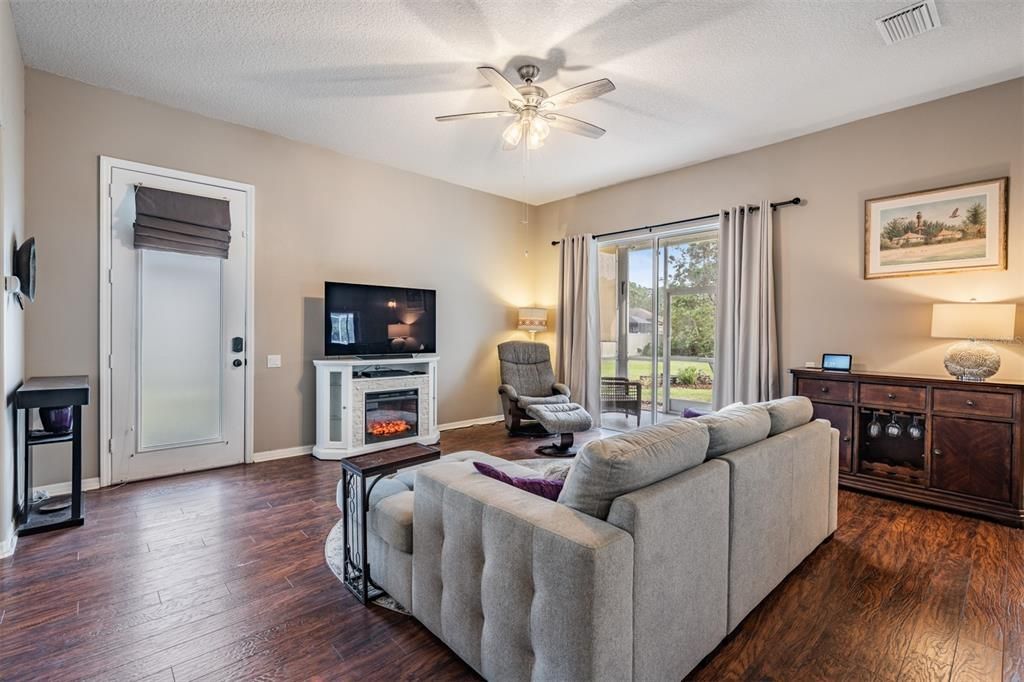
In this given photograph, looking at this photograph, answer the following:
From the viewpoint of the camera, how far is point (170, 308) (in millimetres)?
3852

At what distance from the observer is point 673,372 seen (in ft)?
17.6

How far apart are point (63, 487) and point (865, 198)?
649 centimetres

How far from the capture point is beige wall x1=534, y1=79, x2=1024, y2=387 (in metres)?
3.35

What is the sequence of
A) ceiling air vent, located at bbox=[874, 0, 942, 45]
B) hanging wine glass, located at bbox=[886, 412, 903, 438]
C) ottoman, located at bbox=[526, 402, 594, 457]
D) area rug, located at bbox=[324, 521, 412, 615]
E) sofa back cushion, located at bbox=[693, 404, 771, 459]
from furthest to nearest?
1. ottoman, located at bbox=[526, 402, 594, 457]
2. hanging wine glass, located at bbox=[886, 412, 903, 438]
3. ceiling air vent, located at bbox=[874, 0, 942, 45]
4. area rug, located at bbox=[324, 521, 412, 615]
5. sofa back cushion, located at bbox=[693, 404, 771, 459]

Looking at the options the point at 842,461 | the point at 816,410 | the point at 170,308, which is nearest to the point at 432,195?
the point at 170,308

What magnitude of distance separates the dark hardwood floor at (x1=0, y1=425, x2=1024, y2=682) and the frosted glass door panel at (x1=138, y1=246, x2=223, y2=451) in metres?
0.94

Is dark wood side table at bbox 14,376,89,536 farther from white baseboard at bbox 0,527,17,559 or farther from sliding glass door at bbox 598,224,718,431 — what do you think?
sliding glass door at bbox 598,224,718,431

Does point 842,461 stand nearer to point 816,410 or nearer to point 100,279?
point 816,410

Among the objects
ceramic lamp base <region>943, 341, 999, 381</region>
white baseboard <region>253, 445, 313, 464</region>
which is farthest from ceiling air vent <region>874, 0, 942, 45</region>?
white baseboard <region>253, 445, 313, 464</region>

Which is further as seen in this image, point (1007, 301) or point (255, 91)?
point (255, 91)

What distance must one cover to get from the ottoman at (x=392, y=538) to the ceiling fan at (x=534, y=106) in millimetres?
2266

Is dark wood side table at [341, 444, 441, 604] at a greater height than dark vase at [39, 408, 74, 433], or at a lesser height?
lesser

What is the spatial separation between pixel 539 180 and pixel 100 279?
419 centimetres

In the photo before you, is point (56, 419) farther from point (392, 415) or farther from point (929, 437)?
point (929, 437)
